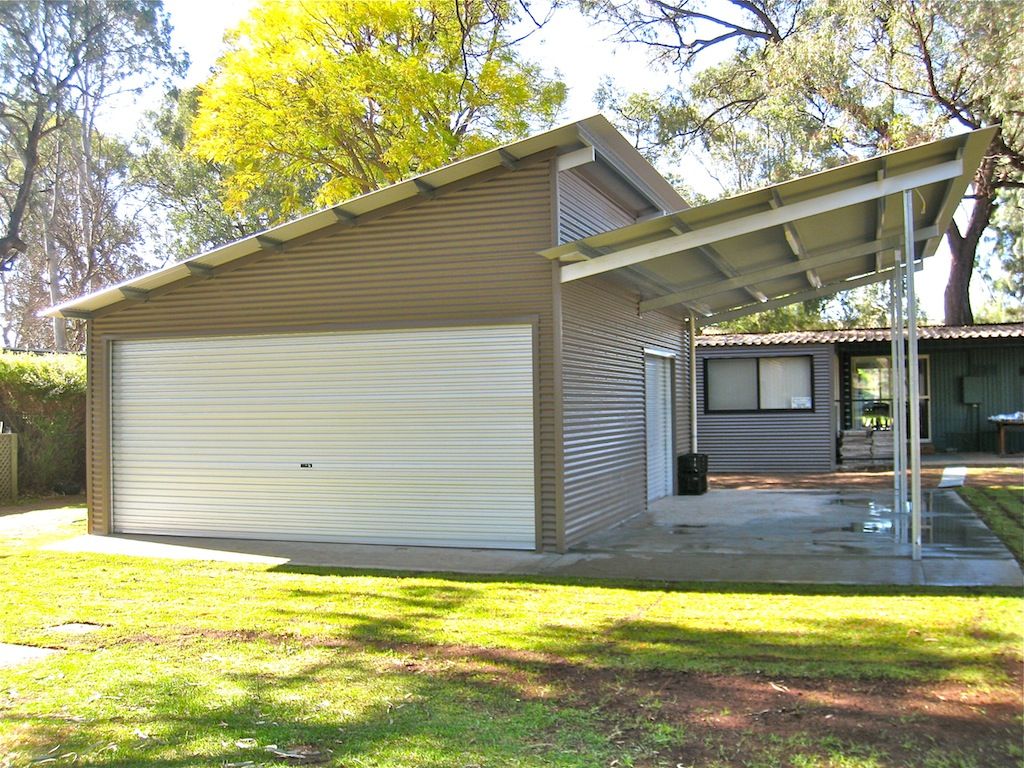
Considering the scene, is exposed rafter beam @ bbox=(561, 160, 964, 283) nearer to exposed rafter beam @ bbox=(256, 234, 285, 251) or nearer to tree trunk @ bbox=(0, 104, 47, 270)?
exposed rafter beam @ bbox=(256, 234, 285, 251)

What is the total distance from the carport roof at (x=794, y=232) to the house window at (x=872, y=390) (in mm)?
7778

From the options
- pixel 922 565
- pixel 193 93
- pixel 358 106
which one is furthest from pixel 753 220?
pixel 193 93

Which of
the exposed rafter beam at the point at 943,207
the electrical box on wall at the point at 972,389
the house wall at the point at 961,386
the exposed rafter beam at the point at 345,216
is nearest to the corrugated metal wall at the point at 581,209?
the exposed rafter beam at the point at 345,216

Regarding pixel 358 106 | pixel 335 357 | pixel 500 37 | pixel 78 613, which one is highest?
pixel 500 37

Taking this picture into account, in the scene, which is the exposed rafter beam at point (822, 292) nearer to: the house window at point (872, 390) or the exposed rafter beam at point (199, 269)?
the house window at point (872, 390)

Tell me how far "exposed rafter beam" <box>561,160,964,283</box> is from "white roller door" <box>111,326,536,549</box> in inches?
43.7

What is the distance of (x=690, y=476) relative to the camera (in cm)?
1512

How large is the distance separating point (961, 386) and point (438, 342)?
15.9m

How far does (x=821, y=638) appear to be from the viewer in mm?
5789

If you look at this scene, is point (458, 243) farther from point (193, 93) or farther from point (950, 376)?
point (193, 93)

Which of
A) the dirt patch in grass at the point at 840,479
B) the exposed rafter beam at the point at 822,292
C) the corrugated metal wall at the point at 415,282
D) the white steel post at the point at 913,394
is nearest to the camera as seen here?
the white steel post at the point at 913,394

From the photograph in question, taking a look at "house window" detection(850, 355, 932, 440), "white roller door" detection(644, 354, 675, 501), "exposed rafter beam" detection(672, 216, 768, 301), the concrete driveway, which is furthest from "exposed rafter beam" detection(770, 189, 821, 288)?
"house window" detection(850, 355, 932, 440)

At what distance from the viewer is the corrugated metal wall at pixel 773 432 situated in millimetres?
19172

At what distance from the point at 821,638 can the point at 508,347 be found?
4831mm
